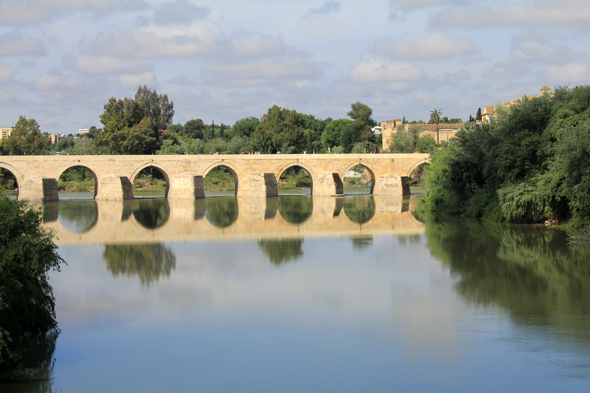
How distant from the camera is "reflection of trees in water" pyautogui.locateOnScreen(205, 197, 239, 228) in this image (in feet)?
69.1

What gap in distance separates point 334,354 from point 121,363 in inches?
96.4

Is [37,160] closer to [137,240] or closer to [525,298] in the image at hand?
[137,240]

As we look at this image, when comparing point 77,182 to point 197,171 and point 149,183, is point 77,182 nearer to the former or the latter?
point 149,183

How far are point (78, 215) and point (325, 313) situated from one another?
17.8 m

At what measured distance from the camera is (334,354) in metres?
7.16

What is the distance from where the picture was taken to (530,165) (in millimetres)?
17000

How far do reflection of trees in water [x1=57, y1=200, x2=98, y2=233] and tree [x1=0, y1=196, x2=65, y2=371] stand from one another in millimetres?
11749

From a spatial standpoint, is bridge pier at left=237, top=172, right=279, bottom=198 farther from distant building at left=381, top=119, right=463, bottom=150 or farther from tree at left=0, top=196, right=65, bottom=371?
tree at left=0, top=196, right=65, bottom=371

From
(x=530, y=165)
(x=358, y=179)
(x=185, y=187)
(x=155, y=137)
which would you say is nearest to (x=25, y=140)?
(x=155, y=137)

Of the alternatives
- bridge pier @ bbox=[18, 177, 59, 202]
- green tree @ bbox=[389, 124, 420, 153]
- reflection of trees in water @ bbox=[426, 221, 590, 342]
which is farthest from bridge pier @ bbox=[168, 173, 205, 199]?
green tree @ bbox=[389, 124, 420, 153]

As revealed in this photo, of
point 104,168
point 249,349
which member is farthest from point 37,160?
point 249,349

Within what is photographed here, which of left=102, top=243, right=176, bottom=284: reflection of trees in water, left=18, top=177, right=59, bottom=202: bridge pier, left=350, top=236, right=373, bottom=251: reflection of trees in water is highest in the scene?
left=18, top=177, right=59, bottom=202: bridge pier

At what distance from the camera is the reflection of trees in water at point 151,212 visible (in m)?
20.9

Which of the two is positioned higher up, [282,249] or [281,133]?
[281,133]
